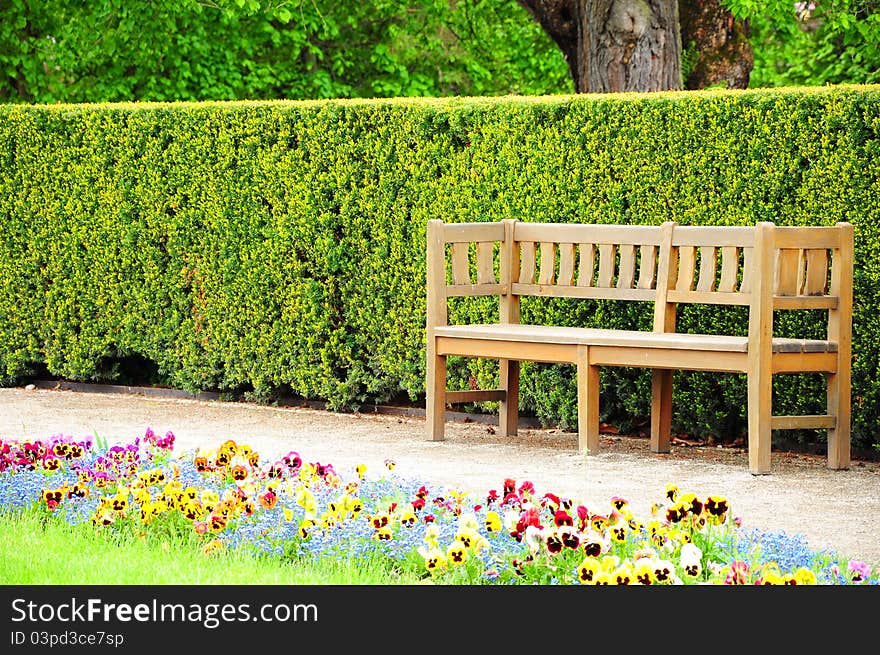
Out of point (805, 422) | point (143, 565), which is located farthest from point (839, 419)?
point (143, 565)

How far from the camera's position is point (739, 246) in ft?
25.4

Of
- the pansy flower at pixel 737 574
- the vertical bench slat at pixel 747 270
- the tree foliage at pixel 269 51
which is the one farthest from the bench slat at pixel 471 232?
the tree foliage at pixel 269 51

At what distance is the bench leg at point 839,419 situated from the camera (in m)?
7.59

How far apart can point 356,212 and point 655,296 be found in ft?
7.68

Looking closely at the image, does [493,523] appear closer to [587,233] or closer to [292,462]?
[292,462]

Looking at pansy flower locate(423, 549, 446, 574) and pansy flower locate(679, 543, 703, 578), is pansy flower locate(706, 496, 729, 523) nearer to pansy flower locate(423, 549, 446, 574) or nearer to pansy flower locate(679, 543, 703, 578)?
pansy flower locate(679, 543, 703, 578)

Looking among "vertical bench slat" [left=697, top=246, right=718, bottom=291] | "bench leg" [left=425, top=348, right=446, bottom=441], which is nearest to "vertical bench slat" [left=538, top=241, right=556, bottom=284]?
"bench leg" [left=425, top=348, right=446, bottom=441]

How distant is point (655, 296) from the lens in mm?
8203

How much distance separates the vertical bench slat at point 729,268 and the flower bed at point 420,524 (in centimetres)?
178

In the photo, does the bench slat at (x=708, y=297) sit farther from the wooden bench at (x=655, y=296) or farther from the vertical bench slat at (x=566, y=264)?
the vertical bench slat at (x=566, y=264)

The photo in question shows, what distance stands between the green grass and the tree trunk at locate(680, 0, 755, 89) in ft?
35.1

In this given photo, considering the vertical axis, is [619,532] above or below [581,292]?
below

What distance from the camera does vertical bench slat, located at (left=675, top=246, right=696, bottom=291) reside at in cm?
802
